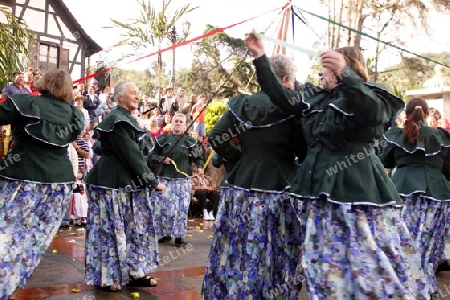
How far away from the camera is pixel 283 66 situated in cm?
374

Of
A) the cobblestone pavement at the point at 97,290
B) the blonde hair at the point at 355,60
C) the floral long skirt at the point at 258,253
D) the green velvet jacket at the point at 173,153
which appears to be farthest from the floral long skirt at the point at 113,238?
the green velvet jacket at the point at 173,153

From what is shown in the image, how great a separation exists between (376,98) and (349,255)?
88 cm

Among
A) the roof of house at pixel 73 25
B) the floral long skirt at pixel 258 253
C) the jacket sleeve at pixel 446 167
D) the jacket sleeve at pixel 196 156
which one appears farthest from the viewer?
the roof of house at pixel 73 25

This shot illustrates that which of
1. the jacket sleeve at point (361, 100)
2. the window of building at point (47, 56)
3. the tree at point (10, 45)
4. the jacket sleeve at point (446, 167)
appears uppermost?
the window of building at point (47, 56)

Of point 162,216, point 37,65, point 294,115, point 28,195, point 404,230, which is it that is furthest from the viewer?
point 37,65

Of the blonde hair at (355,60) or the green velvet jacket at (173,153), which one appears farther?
the green velvet jacket at (173,153)

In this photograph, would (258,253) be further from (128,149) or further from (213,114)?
(213,114)

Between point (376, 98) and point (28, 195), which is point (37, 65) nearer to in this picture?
point (28, 195)

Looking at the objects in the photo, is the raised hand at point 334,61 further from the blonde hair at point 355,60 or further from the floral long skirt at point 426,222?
the floral long skirt at point 426,222

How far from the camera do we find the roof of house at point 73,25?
20.9 meters

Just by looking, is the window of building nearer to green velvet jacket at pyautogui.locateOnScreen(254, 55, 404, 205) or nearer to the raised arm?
the raised arm

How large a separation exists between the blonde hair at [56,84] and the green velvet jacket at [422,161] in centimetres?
304

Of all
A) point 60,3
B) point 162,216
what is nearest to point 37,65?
point 60,3

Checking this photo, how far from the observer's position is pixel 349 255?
292 cm
